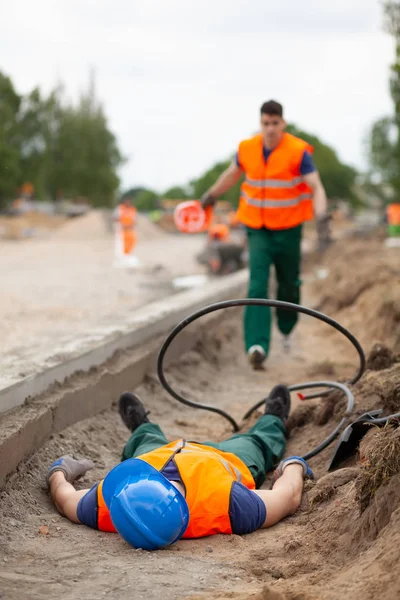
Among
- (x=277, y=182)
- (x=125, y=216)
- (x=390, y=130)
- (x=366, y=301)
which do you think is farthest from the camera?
(x=390, y=130)

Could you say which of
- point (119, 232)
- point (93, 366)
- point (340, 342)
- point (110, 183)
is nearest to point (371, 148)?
point (110, 183)

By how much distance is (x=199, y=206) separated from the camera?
750 cm

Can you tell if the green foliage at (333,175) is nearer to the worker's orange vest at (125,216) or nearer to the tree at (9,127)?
the tree at (9,127)

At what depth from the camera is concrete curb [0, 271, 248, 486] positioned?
422cm

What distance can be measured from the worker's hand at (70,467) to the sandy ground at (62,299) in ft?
1.70

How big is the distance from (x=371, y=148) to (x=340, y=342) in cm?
5391

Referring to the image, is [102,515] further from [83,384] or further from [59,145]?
[59,145]

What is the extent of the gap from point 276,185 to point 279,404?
2498mm

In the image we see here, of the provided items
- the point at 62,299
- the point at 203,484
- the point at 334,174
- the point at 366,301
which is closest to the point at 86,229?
the point at 62,299

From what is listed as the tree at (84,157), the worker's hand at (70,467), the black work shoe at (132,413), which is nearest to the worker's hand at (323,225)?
the black work shoe at (132,413)

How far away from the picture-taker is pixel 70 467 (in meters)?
4.17

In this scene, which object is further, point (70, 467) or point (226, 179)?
point (226, 179)

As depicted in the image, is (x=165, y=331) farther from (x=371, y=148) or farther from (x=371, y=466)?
(x=371, y=148)

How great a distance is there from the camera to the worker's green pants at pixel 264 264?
7.14m
